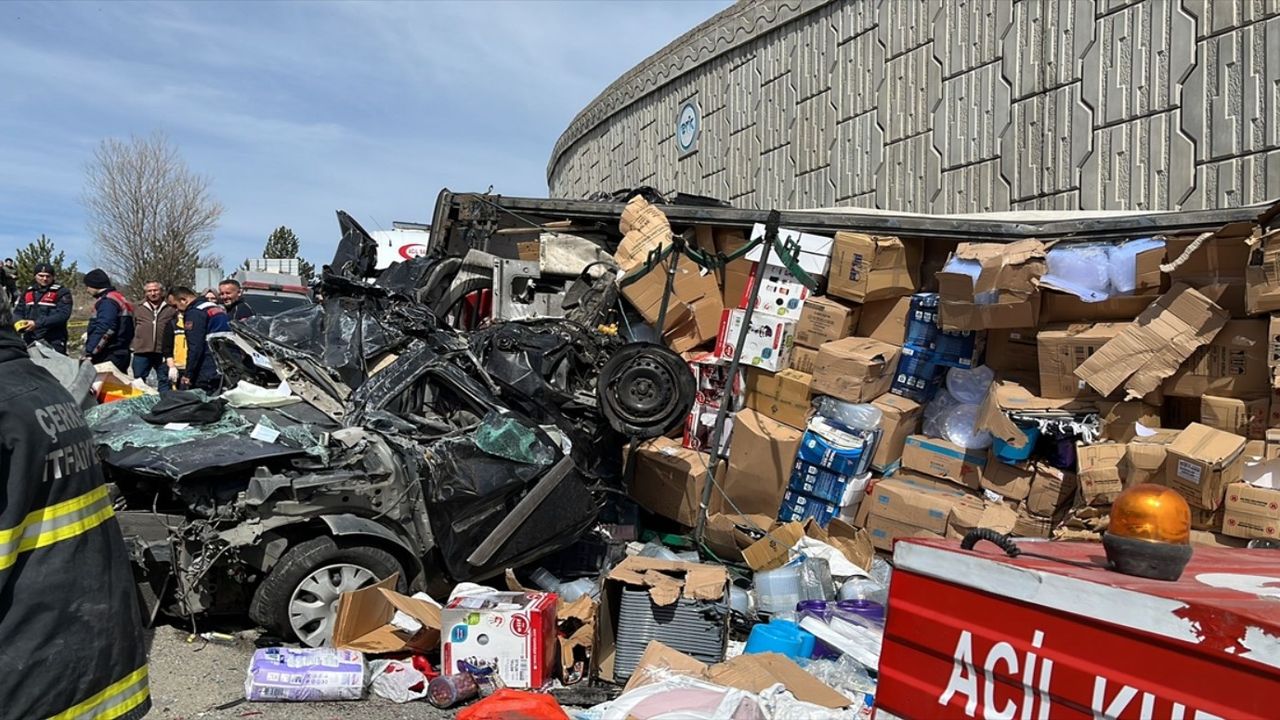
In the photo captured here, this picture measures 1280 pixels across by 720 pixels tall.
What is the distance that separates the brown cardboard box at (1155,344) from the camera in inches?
227

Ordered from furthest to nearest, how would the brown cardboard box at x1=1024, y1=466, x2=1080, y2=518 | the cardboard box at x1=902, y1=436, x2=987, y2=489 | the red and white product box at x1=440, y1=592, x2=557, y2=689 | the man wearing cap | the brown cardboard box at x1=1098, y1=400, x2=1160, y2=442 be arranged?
the man wearing cap
the cardboard box at x1=902, y1=436, x2=987, y2=489
the brown cardboard box at x1=1024, y1=466, x2=1080, y2=518
the brown cardboard box at x1=1098, y1=400, x2=1160, y2=442
the red and white product box at x1=440, y1=592, x2=557, y2=689

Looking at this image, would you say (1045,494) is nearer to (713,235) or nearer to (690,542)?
(690,542)

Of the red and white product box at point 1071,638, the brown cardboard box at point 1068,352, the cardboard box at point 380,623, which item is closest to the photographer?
the red and white product box at point 1071,638

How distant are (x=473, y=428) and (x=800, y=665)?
231cm

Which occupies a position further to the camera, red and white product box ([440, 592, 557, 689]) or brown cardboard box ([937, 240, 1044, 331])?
brown cardboard box ([937, 240, 1044, 331])

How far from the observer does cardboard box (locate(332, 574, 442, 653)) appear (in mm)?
5027

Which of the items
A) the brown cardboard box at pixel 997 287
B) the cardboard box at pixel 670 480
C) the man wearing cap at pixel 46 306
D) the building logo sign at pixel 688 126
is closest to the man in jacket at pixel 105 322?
the man wearing cap at pixel 46 306

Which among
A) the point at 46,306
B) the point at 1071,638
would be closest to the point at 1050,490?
the point at 1071,638

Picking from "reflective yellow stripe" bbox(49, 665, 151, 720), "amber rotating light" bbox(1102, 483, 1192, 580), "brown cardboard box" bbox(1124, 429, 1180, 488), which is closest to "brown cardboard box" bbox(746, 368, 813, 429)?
"brown cardboard box" bbox(1124, 429, 1180, 488)

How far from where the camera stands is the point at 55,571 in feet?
6.64

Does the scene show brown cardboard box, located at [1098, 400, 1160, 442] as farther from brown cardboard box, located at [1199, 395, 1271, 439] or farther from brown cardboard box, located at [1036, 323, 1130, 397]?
brown cardboard box, located at [1199, 395, 1271, 439]

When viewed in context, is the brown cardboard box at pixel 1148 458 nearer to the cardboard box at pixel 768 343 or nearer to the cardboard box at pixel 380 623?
the cardboard box at pixel 768 343

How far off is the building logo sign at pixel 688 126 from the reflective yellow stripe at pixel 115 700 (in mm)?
16048

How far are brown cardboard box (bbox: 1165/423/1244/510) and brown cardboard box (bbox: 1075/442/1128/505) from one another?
0.30m
